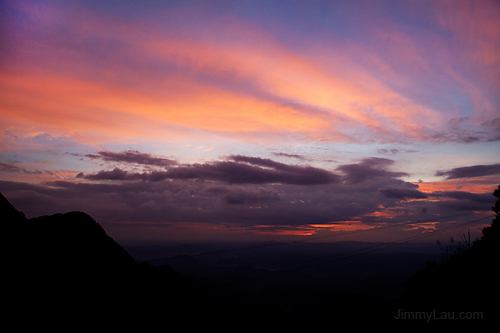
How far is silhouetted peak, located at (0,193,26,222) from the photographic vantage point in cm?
5550

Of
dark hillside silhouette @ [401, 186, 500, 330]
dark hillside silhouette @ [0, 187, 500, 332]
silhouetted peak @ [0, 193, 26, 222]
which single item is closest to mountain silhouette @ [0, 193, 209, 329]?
silhouetted peak @ [0, 193, 26, 222]

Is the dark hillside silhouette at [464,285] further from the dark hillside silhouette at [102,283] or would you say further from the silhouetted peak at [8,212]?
the silhouetted peak at [8,212]

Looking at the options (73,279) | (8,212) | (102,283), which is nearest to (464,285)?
(102,283)

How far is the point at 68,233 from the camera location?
63031 mm

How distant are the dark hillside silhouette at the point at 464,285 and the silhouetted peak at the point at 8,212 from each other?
78064 mm

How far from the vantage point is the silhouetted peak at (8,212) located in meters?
55.5

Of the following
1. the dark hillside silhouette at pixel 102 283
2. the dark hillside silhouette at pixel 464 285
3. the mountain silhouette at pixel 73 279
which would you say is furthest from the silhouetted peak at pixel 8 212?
→ the dark hillside silhouette at pixel 464 285

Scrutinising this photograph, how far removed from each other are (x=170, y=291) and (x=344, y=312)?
153 m

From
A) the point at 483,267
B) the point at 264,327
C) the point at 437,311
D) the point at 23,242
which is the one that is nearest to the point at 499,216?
the point at 483,267

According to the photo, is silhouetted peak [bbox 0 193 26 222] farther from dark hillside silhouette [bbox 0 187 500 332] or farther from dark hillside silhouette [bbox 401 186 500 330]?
dark hillside silhouette [bbox 401 186 500 330]

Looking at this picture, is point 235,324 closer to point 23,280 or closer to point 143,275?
point 143,275

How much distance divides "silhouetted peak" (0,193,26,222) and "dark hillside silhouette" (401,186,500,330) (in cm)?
7806

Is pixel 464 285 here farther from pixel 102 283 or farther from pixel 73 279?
pixel 73 279

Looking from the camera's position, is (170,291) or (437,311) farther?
(170,291)
